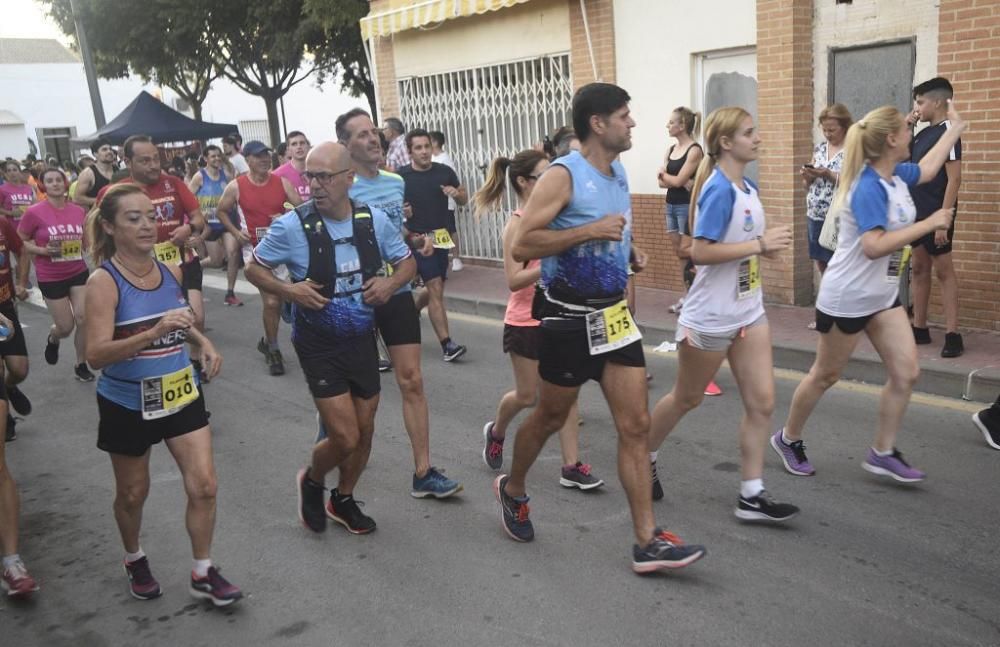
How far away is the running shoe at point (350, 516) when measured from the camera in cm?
474

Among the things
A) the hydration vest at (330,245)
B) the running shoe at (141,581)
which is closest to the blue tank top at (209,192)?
the hydration vest at (330,245)

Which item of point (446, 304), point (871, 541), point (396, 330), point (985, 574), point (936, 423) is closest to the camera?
point (985, 574)

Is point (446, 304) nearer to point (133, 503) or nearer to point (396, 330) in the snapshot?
point (396, 330)

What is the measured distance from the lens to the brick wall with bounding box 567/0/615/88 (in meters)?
10.6

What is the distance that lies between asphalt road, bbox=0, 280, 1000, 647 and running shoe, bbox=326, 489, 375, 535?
61 mm

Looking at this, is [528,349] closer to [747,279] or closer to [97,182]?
[747,279]

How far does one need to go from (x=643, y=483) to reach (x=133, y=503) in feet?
7.13

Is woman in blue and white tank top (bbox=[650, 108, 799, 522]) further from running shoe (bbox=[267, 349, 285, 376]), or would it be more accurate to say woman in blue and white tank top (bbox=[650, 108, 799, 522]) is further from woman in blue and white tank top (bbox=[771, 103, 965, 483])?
running shoe (bbox=[267, 349, 285, 376])

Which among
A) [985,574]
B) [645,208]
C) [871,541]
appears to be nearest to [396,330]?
[871,541]

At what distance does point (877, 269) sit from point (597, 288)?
5.35 feet

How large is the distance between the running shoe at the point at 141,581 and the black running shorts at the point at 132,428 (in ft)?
1.90

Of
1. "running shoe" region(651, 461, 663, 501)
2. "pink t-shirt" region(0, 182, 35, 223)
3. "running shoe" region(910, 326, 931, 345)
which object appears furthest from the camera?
"pink t-shirt" region(0, 182, 35, 223)

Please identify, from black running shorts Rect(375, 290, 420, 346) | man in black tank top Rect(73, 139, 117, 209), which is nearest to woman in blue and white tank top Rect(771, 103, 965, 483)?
black running shorts Rect(375, 290, 420, 346)

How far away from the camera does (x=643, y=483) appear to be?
13.1 ft
